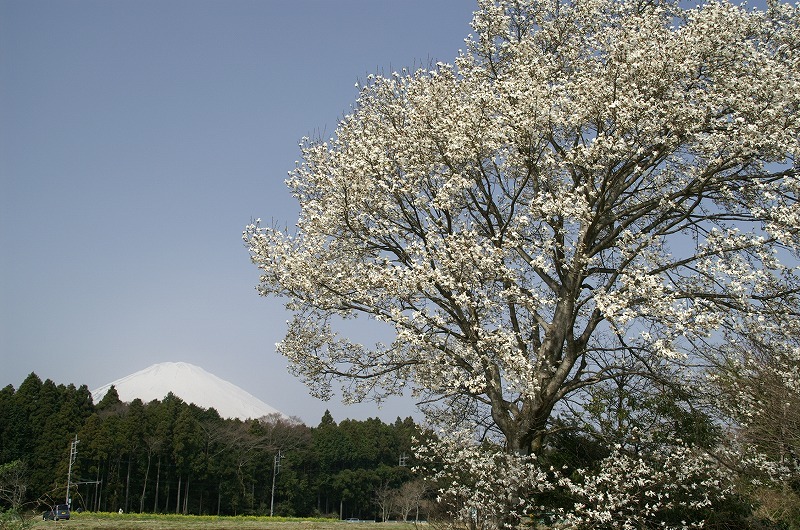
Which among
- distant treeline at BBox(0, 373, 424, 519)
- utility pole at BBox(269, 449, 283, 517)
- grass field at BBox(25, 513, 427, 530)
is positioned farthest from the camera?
utility pole at BBox(269, 449, 283, 517)

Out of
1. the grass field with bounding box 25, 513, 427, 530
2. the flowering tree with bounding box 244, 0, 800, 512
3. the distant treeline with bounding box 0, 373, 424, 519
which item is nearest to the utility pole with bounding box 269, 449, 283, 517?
the distant treeline with bounding box 0, 373, 424, 519

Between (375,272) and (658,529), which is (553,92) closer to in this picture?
(375,272)

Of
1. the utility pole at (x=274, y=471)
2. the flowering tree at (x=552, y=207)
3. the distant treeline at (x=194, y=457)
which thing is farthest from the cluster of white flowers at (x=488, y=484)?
the utility pole at (x=274, y=471)

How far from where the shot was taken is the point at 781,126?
1259 cm

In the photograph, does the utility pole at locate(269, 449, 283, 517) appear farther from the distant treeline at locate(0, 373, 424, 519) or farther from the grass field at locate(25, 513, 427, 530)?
the grass field at locate(25, 513, 427, 530)

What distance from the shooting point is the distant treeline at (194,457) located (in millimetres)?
57312

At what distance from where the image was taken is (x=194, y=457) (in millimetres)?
67438

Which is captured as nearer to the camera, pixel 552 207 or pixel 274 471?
pixel 552 207

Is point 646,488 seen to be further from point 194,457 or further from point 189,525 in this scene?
point 194,457

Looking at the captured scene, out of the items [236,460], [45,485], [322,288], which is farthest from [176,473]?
[322,288]

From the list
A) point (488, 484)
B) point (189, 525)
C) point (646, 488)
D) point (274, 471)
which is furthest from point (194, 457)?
point (646, 488)

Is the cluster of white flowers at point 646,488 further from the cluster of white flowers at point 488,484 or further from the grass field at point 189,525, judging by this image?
the grass field at point 189,525

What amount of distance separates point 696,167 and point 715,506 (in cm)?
725

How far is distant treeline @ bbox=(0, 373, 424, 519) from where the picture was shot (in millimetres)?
57312
